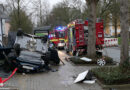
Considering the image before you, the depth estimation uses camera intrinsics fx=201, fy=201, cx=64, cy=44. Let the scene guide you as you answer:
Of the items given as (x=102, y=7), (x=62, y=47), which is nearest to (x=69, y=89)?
(x=62, y=47)

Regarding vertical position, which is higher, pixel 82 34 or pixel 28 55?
pixel 82 34

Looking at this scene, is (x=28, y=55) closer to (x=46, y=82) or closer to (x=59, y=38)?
(x=46, y=82)

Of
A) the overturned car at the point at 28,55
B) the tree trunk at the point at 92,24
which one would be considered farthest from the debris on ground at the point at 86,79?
the tree trunk at the point at 92,24

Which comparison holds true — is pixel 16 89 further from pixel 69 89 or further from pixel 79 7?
pixel 79 7

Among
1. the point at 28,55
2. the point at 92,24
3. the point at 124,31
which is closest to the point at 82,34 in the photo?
the point at 92,24

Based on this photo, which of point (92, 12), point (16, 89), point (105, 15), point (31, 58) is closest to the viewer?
point (16, 89)

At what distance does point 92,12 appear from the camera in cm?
1234

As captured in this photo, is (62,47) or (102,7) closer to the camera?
(62,47)

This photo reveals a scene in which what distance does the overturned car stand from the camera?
8812mm

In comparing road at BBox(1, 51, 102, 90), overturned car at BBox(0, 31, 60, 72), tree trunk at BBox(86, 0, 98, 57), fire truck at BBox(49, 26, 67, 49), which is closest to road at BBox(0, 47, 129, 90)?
road at BBox(1, 51, 102, 90)

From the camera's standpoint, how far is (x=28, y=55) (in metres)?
9.48

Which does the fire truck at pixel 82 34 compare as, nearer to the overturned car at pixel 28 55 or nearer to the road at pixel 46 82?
the overturned car at pixel 28 55

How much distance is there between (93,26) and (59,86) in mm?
6321

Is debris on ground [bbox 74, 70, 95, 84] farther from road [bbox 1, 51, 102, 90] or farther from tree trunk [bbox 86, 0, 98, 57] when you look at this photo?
tree trunk [bbox 86, 0, 98, 57]
